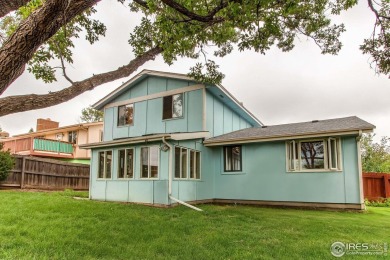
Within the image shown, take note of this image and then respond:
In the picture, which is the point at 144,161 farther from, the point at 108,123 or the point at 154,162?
the point at 108,123

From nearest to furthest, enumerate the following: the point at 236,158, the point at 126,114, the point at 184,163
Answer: the point at 184,163, the point at 236,158, the point at 126,114

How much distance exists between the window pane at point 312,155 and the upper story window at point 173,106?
5.72 m

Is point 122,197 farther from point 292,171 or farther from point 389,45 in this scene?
point 389,45

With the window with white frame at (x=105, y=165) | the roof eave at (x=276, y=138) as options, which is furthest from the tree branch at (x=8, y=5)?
the roof eave at (x=276, y=138)

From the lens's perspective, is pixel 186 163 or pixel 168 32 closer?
pixel 168 32

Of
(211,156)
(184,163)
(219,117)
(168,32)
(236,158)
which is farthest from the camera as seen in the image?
(219,117)

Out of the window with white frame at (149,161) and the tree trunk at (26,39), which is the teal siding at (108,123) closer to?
the window with white frame at (149,161)

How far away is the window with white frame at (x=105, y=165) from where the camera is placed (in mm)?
12078

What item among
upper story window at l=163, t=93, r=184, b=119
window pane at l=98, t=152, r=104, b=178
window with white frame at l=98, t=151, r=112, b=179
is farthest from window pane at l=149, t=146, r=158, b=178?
window pane at l=98, t=152, r=104, b=178

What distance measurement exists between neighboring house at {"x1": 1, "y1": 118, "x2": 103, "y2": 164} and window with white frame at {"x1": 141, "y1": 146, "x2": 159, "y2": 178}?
13.4 metres

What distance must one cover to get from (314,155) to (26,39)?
33.1ft

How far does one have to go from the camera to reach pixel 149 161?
1080 cm

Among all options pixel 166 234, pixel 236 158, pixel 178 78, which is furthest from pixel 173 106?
pixel 166 234

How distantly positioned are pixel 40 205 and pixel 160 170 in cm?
417
